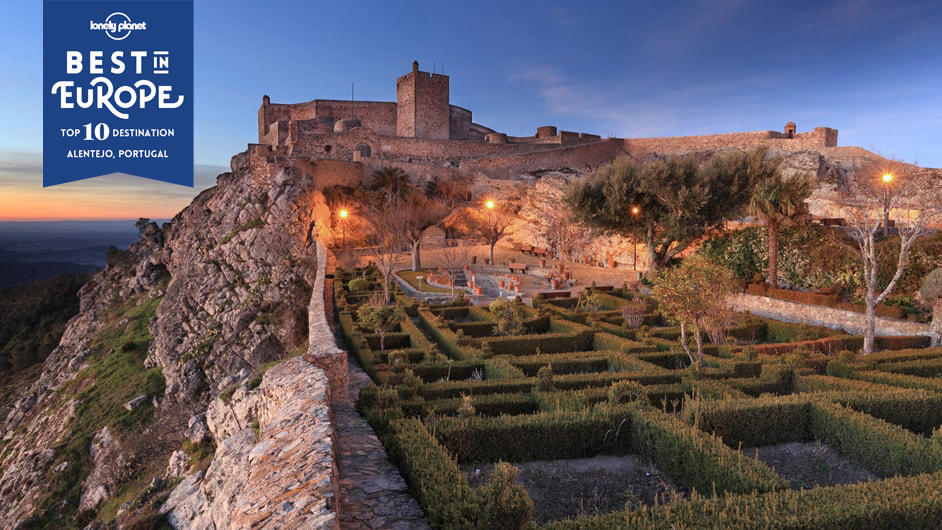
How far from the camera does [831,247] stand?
2205 cm

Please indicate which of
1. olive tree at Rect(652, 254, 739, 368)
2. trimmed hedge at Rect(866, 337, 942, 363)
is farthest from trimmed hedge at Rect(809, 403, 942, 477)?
trimmed hedge at Rect(866, 337, 942, 363)

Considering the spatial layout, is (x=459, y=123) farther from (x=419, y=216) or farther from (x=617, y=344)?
(x=617, y=344)

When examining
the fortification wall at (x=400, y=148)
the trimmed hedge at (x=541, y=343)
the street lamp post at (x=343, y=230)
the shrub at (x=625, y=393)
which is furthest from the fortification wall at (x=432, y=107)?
the shrub at (x=625, y=393)

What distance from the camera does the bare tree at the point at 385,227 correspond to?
2625cm

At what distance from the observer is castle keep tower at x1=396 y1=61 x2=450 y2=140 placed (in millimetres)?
50438

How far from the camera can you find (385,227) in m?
31.0

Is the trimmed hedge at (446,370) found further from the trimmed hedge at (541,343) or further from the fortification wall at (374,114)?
the fortification wall at (374,114)

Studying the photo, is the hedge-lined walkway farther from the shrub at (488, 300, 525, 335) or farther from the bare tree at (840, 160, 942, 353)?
the bare tree at (840, 160, 942, 353)

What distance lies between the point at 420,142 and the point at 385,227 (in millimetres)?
19667

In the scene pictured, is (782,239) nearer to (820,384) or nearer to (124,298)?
(820,384)

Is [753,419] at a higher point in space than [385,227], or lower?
lower

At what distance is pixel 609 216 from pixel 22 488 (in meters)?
29.3

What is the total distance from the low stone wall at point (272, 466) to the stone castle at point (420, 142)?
31814 millimetres

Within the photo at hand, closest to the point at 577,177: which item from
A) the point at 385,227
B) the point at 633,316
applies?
the point at 385,227
